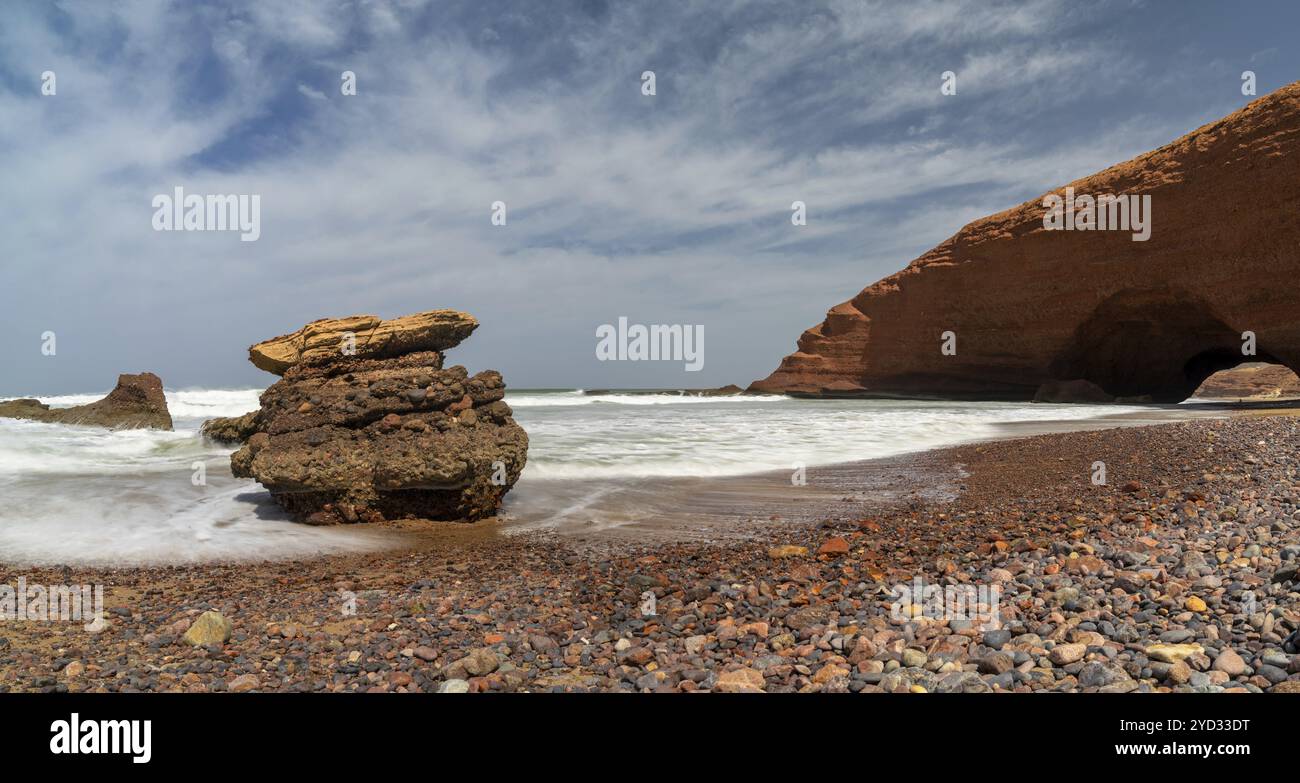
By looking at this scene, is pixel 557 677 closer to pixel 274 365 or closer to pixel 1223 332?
pixel 274 365

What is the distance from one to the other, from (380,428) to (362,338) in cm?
139

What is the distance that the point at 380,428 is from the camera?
8438 millimetres

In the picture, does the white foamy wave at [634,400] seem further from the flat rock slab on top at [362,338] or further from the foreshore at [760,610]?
the foreshore at [760,610]

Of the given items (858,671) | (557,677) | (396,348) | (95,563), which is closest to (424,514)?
(396,348)

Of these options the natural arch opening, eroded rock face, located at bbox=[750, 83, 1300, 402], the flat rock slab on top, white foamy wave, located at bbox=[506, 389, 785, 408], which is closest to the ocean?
the flat rock slab on top

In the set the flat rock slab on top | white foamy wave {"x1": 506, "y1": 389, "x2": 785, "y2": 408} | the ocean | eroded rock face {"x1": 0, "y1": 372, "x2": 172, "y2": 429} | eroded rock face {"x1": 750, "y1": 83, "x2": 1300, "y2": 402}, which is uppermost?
eroded rock face {"x1": 750, "y1": 83, "x2": 1300, "y2": 402}

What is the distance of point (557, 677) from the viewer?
3.41 metres

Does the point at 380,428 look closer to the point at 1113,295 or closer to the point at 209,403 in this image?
the point at 209,403

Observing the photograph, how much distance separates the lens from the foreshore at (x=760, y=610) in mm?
3111

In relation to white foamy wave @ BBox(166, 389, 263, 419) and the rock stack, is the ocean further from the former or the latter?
white foamy wave @ BBox(166, 389, 263, 419)

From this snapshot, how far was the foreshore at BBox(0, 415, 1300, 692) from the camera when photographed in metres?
3.11

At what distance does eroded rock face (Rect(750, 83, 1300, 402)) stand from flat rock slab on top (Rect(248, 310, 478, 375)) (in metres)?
40.1

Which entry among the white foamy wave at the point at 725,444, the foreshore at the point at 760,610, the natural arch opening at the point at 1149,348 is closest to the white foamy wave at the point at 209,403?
the white foamy wave at the point at 725,444

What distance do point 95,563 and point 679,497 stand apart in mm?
6182
